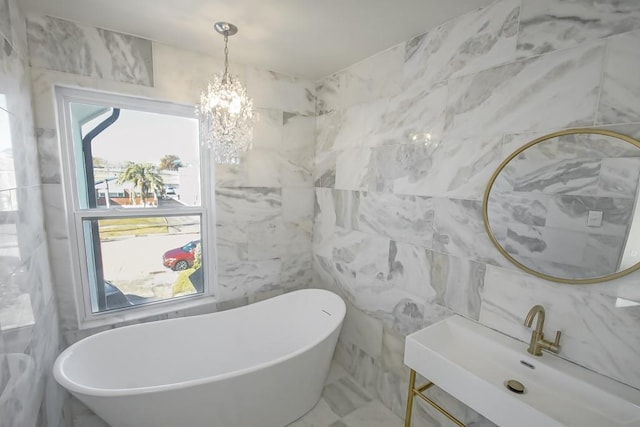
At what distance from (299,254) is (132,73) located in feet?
6.46

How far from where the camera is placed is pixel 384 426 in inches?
74.8

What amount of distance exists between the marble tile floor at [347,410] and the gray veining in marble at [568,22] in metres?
2.44

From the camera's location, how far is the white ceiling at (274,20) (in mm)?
1435

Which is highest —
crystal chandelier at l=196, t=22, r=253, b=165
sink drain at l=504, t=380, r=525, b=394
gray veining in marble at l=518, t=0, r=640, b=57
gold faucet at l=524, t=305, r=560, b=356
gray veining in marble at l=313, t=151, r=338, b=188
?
gray veining in marble at l=518, t=0, r=640, b=57

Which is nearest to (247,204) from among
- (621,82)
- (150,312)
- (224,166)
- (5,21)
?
(224,166)

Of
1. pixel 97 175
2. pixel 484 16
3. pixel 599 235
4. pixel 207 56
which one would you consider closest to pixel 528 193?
pixel 599 235

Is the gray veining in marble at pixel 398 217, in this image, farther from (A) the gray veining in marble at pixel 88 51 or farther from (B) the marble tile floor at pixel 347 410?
(A) the gray veining in marble at pixel 88 51

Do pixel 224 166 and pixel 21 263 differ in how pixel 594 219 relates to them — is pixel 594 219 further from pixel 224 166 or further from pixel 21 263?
pixel 21 263

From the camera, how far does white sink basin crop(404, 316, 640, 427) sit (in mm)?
1024

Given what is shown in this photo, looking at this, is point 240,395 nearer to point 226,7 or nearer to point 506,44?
point 226,7

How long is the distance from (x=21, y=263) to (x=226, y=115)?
124 centimetres

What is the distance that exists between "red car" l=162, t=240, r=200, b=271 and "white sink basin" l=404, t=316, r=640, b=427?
6.13 ft

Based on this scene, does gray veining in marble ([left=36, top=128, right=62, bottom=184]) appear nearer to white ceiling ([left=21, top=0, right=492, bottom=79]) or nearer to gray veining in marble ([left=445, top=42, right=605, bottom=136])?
white ceiling ([left=21, top=0, right=492, bottom=79])

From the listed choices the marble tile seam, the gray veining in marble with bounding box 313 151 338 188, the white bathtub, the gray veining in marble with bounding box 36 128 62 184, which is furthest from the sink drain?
the gray veining in marble with bounding box 36 128 62 184
